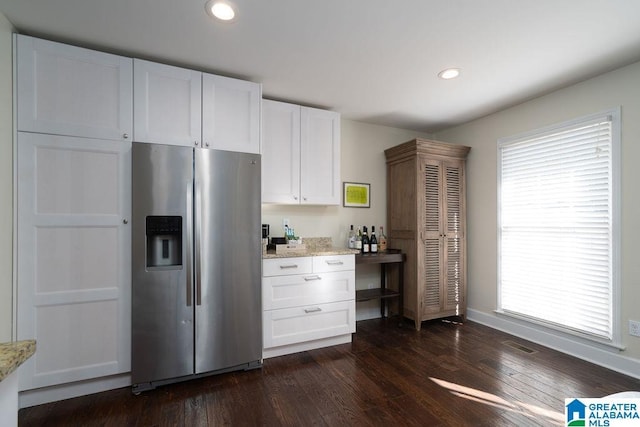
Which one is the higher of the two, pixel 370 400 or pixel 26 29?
pixel 26 29

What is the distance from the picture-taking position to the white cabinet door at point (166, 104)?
2.13 meters

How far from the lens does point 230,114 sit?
7.95ft

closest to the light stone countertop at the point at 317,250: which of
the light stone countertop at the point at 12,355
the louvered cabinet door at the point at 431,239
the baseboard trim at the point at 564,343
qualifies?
the louvered cabinet door at the point at 431,239

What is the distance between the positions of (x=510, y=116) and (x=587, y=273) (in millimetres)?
1760

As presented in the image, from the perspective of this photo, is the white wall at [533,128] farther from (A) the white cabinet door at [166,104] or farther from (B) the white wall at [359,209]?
(A) the white cabinet door at [166,104]

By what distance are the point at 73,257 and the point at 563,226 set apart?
4086mm

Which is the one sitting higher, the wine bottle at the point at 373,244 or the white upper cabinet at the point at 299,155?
the white upper cabinet at the point at 299,155

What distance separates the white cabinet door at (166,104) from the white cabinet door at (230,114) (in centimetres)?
7

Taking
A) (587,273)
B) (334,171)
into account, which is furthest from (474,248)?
(334,171)

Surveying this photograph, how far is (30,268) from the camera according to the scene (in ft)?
6.13

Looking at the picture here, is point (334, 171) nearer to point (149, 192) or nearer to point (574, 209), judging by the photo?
point (149, 192)

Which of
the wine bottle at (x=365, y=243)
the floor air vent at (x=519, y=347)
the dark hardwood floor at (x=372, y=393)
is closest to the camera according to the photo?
the dark hardwood floor at (x=372, y=393)

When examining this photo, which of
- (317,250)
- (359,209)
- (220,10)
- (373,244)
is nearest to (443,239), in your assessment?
(373,244)

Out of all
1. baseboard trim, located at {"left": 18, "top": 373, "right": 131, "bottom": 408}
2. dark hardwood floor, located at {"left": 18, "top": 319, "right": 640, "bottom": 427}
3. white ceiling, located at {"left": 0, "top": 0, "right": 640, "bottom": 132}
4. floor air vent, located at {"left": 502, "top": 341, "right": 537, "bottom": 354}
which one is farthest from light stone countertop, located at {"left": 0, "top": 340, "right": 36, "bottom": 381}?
floor air vent, located at {"left": 502, "top": 341, "right": 537, "bottom": 354}
